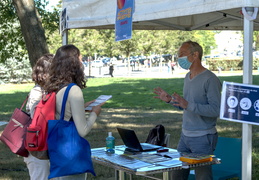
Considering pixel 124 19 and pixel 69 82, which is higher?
pixel 124 19

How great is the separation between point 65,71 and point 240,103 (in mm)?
1387

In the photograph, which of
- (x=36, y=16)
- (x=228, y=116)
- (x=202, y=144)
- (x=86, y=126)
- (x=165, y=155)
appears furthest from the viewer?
(x=36, y=16)

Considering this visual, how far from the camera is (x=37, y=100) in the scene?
414cm

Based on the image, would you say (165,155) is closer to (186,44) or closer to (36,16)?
(186,44)

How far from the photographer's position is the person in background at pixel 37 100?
13.1ft

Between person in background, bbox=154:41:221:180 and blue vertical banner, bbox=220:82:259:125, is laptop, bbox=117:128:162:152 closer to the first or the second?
person in background, bbox=154:41:221:180

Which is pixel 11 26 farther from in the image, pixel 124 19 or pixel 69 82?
pixel 69 82

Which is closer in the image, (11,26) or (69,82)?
(69,82)

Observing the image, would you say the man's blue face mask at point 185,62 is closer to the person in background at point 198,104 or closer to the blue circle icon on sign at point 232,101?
the person in background at point 198,104

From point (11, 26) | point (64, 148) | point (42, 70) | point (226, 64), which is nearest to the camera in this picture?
point (64, 148)

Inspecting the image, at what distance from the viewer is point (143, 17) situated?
4641 mm

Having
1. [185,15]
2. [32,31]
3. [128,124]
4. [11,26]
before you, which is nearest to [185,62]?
[185,15]

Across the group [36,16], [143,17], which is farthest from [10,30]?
[143,17]

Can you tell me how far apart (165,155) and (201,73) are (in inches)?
35.8
